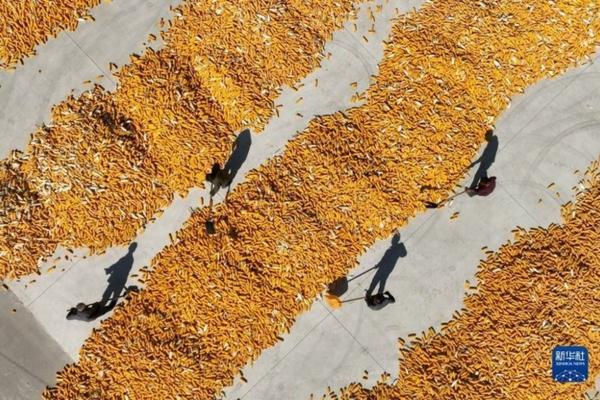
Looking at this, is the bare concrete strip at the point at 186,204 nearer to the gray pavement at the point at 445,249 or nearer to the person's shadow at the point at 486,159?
the person's shadow at the point at 486,159

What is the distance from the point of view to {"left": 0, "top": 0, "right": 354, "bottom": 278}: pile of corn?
823 cm

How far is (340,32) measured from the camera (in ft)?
28.5

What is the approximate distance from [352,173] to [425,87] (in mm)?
1958

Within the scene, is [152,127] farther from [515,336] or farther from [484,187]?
[515,336]

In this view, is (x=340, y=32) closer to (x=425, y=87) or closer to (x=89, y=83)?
(x=425, y=87)

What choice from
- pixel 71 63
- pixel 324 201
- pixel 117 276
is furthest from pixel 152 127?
pixel 324 201

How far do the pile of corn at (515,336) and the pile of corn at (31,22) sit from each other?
25.6 feet

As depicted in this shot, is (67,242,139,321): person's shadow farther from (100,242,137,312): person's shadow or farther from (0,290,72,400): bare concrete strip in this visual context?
(0,290,72,400): bare concrete strip

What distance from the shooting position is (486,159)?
8656 millimetres

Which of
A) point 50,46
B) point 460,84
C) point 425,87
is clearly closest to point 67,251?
point 50,46

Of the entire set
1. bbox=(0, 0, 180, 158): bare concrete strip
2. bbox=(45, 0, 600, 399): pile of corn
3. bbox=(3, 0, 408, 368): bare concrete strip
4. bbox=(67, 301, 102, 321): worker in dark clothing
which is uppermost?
bbox=(0, 0, 180, 158): bare concrete strip

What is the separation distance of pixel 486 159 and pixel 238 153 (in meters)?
4.29

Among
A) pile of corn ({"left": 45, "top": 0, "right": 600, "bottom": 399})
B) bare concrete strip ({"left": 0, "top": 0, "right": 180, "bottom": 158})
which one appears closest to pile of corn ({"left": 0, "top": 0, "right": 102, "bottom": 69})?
bare concrete strip ({"left": 0, "top": 0, "right": 180, "bottom": 158})

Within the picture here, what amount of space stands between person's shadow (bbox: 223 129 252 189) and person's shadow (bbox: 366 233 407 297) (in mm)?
2921
